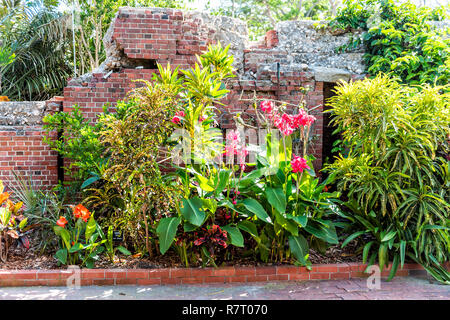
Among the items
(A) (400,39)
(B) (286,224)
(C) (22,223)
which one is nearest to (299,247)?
(B) (286,224)

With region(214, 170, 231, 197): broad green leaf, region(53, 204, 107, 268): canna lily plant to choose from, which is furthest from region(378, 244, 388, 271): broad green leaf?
region(53, 204, 107, 268): canna lily plant

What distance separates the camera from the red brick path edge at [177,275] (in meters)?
3.84

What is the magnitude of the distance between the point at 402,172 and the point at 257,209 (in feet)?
5.26

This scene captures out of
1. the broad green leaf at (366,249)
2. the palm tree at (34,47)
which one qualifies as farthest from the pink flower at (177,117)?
the palm tree at (34,47)

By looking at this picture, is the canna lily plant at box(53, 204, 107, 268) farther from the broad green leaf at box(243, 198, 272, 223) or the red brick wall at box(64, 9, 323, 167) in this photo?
the red brick wall at box(64, 9, 323, 167)

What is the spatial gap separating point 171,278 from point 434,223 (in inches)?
112

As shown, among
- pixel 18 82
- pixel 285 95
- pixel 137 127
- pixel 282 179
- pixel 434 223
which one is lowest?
pixel 434 223

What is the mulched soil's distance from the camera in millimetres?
4039

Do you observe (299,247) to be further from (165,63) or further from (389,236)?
(165,63)

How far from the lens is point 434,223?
4160mm

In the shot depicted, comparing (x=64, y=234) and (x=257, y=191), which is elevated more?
(x=257, y=191)

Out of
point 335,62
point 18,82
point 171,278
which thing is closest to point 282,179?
point 171,278

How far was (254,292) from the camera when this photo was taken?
370 cm

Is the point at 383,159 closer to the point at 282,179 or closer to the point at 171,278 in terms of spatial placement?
the point at 282,179
